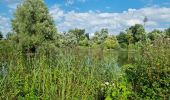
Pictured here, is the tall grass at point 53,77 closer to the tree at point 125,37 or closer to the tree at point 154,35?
the tree at point 154,35

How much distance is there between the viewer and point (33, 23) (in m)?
40.4

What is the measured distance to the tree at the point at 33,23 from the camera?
38.9 metres

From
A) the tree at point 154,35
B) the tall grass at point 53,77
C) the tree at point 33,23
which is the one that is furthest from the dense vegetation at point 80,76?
the tree at point 33,23

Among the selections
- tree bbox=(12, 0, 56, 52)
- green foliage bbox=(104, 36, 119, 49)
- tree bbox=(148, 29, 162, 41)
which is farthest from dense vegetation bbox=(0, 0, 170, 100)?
green foliage bbox=(104, 36, 119, 49)

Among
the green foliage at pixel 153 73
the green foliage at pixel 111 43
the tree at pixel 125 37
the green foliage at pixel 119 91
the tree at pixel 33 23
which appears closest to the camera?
the green foliage at pixel 153 73

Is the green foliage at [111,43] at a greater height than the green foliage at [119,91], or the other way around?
the green foliage at [111,43]

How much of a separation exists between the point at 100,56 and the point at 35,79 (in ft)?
9.56

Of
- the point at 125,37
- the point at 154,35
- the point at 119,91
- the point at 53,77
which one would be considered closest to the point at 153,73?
the point at 119,91

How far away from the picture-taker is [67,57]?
9.20 metres

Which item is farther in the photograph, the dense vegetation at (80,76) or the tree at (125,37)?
the tree at (125,37)

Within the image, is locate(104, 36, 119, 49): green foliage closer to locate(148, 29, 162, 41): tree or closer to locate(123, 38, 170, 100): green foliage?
locate(148, 29, 162, 41): tree

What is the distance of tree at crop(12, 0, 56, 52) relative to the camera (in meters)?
38.9

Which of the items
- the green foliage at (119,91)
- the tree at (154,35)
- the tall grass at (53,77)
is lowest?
the green foliage at (119,91)

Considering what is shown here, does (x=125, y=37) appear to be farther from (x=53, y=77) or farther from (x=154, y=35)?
(x=53, y=77)
